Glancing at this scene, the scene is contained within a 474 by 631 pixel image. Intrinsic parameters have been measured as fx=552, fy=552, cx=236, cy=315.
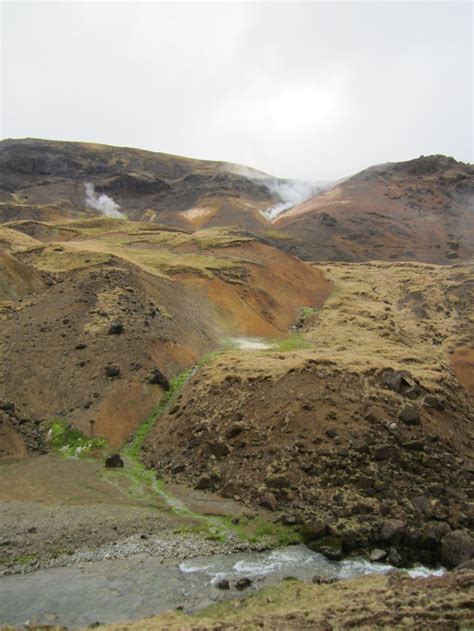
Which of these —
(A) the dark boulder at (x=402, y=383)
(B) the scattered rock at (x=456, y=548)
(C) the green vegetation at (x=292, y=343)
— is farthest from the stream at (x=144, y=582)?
(C) the green vegetation at (x=292, y=343)

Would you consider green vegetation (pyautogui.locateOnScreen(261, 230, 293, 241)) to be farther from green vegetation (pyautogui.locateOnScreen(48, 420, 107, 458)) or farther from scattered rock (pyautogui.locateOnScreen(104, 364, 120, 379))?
green vegetation (pyautogui.locateOnScreen(48, 420, 107, 458))

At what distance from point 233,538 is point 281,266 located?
29695mm

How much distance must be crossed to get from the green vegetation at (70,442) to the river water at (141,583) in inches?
259

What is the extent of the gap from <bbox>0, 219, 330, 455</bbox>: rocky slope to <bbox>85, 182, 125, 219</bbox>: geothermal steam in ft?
176

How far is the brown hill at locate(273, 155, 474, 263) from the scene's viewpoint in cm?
6041

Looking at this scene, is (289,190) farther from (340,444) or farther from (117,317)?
(340,444)

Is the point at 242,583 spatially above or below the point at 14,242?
Answer: below

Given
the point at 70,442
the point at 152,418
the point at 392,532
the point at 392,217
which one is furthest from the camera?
the point at 392,217

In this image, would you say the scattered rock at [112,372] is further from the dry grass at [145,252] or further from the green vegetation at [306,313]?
the green vegetation at [306,313]

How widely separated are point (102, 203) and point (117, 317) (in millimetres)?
74657

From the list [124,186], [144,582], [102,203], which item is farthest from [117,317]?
[124,186]

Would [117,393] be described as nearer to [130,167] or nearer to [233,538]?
[233,538]

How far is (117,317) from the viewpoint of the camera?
24578 millimetres

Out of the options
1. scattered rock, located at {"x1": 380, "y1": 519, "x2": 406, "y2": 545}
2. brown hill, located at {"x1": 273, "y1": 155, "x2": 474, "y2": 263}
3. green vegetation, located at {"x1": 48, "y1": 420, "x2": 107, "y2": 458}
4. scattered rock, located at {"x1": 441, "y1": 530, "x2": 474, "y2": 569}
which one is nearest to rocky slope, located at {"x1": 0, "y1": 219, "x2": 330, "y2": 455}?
green vegetation, located at {"x1": 48, "y1": 420, "x2": 107, "y2": 458}
